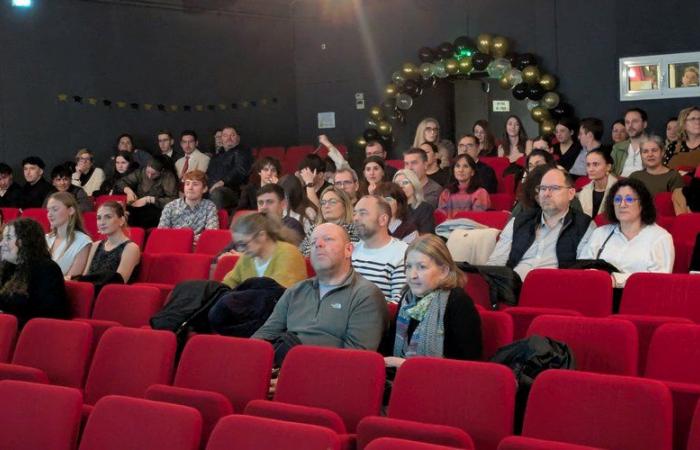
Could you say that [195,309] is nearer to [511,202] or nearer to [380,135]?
[511,202]

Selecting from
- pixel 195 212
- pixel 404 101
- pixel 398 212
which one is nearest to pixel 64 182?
pixel 195 212

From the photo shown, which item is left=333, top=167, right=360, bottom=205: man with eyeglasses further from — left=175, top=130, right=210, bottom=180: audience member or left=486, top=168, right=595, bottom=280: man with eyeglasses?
left=175, top=130, right=210, bottom=180: audience member

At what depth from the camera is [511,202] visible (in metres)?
7.89

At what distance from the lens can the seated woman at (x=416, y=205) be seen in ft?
19.9

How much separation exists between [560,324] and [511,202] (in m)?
4.20

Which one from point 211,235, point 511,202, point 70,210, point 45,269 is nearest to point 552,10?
point 511,202

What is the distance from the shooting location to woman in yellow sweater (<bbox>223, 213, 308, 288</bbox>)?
4984 millimetres

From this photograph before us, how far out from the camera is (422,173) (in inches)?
295

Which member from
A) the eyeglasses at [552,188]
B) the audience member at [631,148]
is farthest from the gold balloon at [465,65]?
the eyeglasses at [552,188]

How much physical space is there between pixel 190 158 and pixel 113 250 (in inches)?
199

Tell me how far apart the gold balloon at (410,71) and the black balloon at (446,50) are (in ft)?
1.39

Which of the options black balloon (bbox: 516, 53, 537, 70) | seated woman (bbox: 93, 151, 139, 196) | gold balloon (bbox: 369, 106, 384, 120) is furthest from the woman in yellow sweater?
gold balloon (bbox: 369, 106, 384, 120)

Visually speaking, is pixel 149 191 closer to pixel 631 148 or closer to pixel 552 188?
pixel 631 148

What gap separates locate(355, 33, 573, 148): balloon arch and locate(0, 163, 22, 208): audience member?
160 inches
